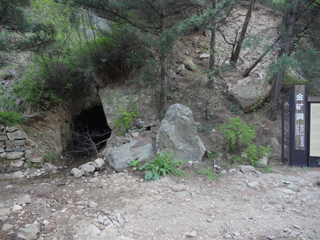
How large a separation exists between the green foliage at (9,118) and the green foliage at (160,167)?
453cm

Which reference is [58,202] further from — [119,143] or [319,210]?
[319,210]

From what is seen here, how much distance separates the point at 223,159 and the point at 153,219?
3.17 metres

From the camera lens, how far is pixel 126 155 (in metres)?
5.93

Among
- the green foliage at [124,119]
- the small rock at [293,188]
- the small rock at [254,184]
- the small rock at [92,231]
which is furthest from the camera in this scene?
the green foliage at [124,119]

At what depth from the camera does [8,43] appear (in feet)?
16.2

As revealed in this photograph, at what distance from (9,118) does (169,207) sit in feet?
20.6

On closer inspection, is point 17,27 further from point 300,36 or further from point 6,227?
point 300,36

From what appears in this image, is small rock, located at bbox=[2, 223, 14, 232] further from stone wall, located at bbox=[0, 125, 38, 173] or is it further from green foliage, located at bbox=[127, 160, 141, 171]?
stone wall, located at bbox=[0, 125, 38, 173]

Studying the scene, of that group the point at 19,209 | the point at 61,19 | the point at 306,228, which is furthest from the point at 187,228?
the point at 61,19

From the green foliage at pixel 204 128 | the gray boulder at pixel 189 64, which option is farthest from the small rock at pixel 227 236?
the gray boulder at pixel 189 64

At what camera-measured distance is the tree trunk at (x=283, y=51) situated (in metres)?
6.77

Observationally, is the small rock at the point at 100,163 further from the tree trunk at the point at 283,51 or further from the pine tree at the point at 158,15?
the tree trunk at the point at 283,51

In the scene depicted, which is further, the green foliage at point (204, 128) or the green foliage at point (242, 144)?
the green foliage at point (204, 128)

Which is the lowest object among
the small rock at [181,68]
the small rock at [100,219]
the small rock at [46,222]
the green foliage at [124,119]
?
the small rock at [46,222]
